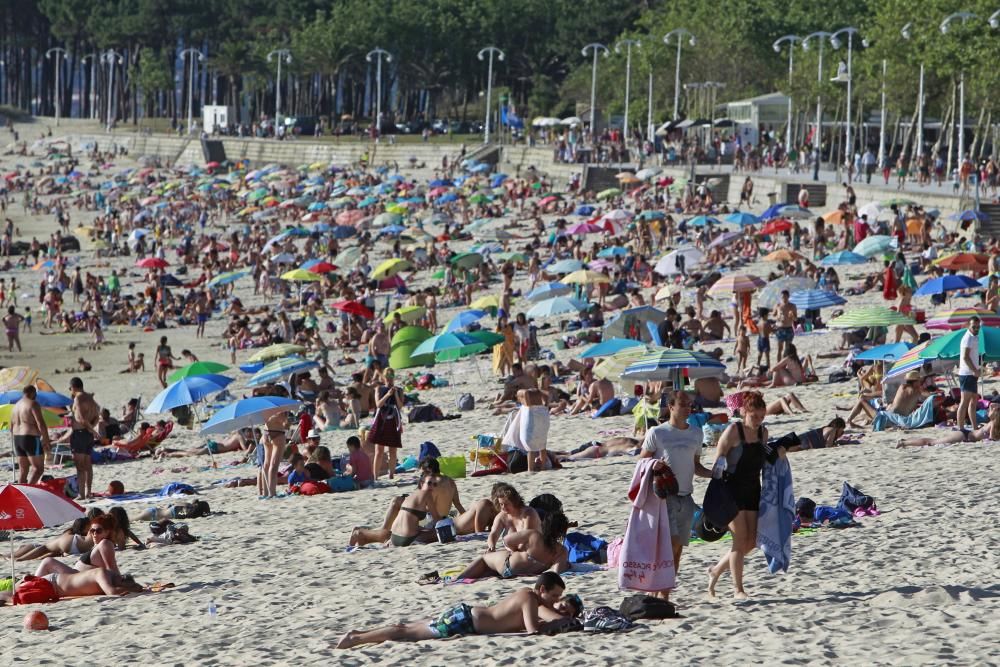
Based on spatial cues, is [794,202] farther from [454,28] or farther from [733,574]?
[454,28]

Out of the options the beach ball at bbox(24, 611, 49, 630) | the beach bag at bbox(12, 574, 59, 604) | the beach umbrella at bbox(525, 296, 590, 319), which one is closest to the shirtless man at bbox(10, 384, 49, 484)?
the beach bag at bbox(12, 574, 59, 604)

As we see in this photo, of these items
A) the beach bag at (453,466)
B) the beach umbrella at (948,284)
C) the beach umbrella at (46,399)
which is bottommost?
the beach umbrella at (46,399)

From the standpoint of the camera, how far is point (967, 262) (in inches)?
877

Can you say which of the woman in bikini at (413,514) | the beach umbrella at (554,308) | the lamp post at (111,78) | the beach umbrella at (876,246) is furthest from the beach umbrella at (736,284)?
the lamp post at (111,78)

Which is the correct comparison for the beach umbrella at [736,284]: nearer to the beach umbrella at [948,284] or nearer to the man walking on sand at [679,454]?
the beach umbrella at [948,284]

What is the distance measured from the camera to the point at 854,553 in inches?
378

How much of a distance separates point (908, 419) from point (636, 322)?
21.3ft

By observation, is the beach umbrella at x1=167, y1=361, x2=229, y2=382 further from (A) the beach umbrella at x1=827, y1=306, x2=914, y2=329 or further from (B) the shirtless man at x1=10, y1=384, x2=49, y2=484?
(A) the beach umbrella at x1=827, y1=306, x2=914, y2=329

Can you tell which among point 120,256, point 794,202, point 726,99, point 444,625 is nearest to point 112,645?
point 444,625

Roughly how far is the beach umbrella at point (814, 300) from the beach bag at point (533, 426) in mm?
7673

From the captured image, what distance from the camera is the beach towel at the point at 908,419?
1422 centimetres

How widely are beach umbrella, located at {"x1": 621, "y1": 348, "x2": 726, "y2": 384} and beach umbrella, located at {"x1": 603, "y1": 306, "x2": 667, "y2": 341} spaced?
603 centimetres

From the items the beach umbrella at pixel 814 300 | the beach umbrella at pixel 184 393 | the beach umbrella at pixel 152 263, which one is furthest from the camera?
the beach umbrella at pixel 152 263

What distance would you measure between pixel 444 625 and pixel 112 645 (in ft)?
6.77
